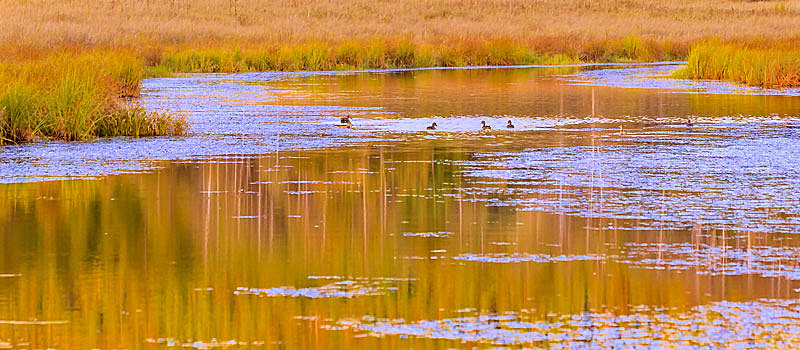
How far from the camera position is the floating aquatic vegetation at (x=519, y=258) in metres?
8.38

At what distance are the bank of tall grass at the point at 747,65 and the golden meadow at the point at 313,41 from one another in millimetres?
46

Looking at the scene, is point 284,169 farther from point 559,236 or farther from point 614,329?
point 614,329

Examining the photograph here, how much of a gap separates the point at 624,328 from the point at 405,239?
2810 mm

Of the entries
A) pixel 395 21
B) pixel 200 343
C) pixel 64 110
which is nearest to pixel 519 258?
pixel 200 343

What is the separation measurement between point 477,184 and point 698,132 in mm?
6718

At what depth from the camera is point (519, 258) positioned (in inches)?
332

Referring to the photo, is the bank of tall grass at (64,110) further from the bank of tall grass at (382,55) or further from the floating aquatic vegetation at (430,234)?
the bank of tall grass at (382,55)

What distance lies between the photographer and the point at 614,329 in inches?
258

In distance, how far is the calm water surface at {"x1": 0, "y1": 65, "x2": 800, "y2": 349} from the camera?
664 cm

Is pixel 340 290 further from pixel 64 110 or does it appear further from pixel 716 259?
pixel 64 110

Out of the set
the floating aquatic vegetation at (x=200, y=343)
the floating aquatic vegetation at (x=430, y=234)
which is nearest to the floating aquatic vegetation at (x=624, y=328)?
the floating aquatic vegetation at (x=200, y=343)

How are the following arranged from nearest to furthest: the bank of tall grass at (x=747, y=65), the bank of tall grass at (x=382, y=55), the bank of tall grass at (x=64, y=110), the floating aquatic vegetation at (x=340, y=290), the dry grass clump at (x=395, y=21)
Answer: the floating aquatic vegetation at (x=340, y=290), the bank of tall grass at (x=64, y=110), the bank of tall grass at (x=747, y=65), the bank of tall grass at (x=382, y=55), the dry grass clump at (x=395, y=21)

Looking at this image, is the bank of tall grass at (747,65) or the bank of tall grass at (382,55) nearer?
the bank of tall grass at (747,65)

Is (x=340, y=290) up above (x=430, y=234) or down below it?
below
